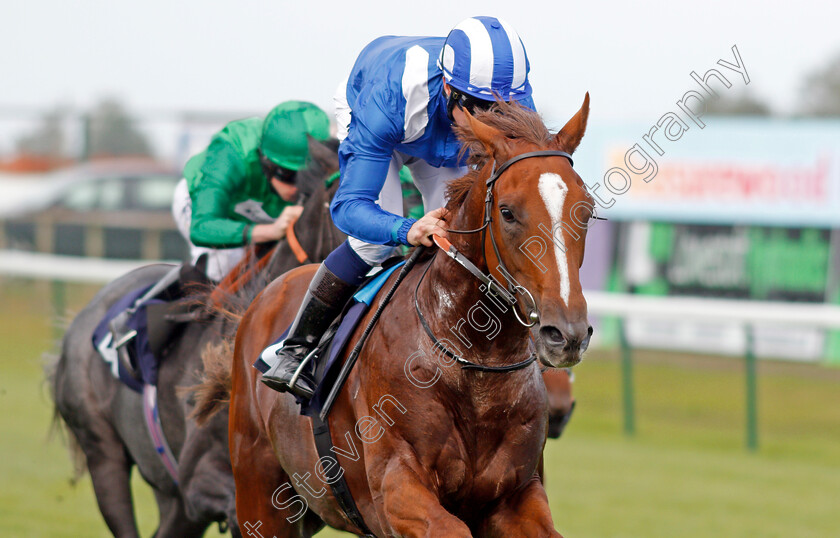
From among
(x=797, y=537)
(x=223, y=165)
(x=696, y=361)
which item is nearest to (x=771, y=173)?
(x=696, y=361)

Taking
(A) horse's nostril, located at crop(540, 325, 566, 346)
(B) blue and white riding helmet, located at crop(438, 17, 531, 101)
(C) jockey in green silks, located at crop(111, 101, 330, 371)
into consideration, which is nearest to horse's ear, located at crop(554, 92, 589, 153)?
(B) blue and white riding helmet, located at crop(438, 17, 531, 101)

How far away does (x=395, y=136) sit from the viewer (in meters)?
3.36

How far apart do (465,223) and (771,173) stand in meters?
12.3

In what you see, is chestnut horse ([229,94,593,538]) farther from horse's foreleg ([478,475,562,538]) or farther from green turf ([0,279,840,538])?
green turf ([0,279,840,538])

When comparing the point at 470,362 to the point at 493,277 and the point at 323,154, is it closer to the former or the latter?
the point at 493,277

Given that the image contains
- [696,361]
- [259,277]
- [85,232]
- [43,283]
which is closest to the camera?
[259,277]

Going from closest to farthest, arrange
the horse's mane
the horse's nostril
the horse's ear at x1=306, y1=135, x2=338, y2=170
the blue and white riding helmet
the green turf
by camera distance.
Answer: the horse's nostril, the horse's mane, the blue and white riding helmet, the horse's ear at x1=306, y1=135, x2=338, y2=170, the green turf

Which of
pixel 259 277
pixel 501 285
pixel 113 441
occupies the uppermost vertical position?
pixel 501 285

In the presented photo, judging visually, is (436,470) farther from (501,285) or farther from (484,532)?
(501,285)

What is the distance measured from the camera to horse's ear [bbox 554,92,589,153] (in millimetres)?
2920

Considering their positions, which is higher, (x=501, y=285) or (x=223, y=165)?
(x=501, y=285)

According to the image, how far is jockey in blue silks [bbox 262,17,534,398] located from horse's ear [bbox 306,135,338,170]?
91 centimetres

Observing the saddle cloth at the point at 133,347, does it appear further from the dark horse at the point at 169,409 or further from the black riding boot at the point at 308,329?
the black riding boot at the point at 308,329

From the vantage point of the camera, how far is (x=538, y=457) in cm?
316
